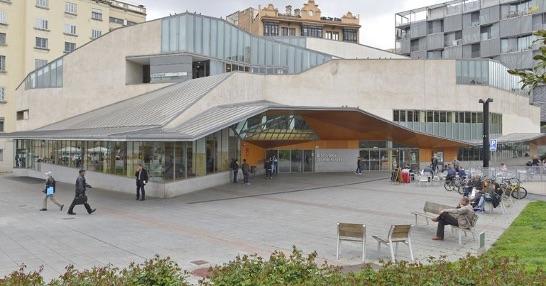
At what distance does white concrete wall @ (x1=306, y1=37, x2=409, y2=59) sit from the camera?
200ft

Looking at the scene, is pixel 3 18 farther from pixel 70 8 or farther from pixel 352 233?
pixel 352 233

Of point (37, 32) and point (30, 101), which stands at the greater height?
point (37, 32)

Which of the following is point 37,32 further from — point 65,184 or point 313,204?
point 313,204

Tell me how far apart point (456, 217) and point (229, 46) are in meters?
33.8

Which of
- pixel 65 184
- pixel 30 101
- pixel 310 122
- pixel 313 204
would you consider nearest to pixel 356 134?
A: pixel 310 122

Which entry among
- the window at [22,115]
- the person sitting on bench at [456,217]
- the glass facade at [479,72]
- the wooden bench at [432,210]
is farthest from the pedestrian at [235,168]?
the window at [22,115]

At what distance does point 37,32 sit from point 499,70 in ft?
173

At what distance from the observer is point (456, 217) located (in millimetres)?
13633

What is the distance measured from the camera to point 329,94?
43125 mm

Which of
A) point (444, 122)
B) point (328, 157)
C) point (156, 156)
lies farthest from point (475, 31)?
point (156, 156)

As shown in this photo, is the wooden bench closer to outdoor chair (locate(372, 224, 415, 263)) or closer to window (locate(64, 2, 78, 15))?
outdoor chair (locate(372, 224, 415, 263))

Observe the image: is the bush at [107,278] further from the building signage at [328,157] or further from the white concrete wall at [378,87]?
the building signage at [328,157]

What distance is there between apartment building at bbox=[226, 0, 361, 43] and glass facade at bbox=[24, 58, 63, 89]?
42881 mm

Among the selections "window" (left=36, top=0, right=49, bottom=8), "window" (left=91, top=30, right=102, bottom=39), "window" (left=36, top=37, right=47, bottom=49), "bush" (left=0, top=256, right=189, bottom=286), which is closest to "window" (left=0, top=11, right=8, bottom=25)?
"window" (left=36, top=37, right=47, bottom=49)
